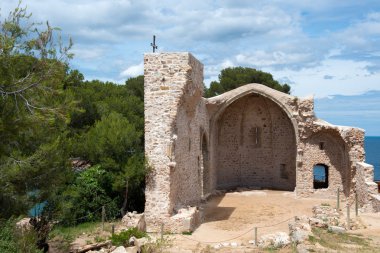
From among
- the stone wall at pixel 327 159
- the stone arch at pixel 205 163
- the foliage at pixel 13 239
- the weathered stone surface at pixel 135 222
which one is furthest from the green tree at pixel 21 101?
the stone wall at pixel 327 159

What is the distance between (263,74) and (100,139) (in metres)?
19.4

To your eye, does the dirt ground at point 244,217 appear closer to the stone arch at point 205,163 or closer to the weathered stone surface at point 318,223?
the stone arch at point 205,163

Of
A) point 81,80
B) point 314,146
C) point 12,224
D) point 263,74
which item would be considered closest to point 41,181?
point 12,224

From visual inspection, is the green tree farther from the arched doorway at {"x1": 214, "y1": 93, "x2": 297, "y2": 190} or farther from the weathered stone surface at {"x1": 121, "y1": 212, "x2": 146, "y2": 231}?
the arched doorway at {"x1": 214, "y1": 93, "x2": 297, "y2": 190}

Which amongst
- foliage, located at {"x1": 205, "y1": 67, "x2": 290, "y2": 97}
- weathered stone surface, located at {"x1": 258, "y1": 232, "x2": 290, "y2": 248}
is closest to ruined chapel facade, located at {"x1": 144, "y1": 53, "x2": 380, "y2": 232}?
weathered stone surface, located at {"x1": 258, "y1": 232, "x2": 290, "y2": 248}

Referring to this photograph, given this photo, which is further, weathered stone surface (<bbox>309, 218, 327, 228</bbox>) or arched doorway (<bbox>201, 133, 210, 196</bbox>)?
arched doorway (<bbox>201, 133, 210, 196</bbox>)

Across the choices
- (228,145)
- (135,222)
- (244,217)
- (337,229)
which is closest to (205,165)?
(228,145)

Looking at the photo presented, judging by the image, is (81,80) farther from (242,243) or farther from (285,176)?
(242,243)

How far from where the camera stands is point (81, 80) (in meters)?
24.2

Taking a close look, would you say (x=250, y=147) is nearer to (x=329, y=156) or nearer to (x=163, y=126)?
(x=329, y=156)

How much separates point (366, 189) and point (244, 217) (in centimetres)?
515

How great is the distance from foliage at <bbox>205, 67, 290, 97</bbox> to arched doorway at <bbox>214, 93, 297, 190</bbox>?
8150 mm

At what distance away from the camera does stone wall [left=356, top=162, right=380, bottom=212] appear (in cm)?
1744

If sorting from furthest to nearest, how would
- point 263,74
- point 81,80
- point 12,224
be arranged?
1. point 263,74
2. point 81,80
3. point 12,224
